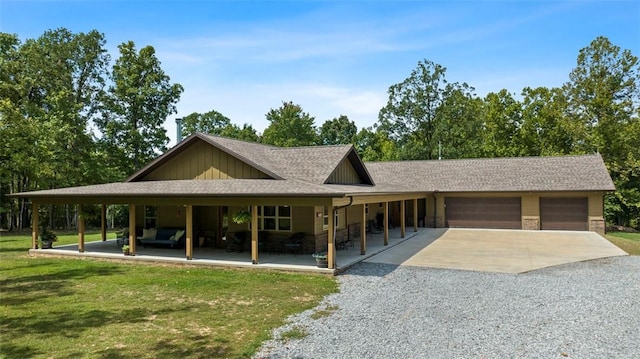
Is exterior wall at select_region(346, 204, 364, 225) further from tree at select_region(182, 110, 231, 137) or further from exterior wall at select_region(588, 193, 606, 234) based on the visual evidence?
tree at select_region(182, 110, 231, 137)

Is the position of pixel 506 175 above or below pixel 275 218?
above

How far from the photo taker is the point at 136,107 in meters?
31.5

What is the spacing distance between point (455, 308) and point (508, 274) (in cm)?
422

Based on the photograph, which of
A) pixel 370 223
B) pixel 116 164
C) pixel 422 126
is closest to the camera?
pixel 370 223

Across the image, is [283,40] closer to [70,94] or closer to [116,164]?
[116,164]

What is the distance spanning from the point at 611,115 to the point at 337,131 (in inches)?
1148

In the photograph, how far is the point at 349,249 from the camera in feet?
52.3

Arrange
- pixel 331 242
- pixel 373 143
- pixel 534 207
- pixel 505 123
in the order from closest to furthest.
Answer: pixel 331 242, pixel 534 207, pixel 505 123, pixel 373 143

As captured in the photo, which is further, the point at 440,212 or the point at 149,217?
the point at 440,212

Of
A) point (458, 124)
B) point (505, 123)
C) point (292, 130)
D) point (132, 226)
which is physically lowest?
point (132, 226)

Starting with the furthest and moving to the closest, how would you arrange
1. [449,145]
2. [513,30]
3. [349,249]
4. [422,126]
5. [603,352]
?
[422,126] < [449,145] < [349,249] < [513,30] < [603,352]

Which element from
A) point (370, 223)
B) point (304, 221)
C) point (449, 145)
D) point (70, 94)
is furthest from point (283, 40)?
point (449, 145)

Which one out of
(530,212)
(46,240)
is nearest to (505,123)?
(530,212)

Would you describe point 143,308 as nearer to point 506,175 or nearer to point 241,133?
point 506,175
